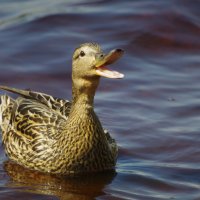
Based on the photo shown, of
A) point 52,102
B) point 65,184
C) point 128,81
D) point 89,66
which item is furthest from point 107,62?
point 128,81

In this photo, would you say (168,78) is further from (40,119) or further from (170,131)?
(40,119)

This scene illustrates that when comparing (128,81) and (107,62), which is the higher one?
(128,81)

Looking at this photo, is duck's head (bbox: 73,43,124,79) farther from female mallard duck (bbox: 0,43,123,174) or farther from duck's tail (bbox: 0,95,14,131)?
duck's tail (bbox: 0,95,14,131)

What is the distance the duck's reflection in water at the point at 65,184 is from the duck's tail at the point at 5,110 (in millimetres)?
978

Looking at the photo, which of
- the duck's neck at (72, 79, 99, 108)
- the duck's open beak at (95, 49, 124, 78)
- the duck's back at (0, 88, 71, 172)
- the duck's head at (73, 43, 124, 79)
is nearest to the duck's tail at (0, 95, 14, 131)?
the duck's back at (0, 88, 71, 172)

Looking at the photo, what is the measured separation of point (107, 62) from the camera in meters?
7.91

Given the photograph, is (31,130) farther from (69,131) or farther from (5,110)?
(5,110)

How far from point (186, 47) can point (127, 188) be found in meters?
4.92

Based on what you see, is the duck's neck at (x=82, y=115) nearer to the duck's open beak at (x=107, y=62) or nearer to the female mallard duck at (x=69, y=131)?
the female mallard duck at (x=69, y=131)

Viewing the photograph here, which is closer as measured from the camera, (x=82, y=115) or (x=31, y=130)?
(x=82, y=115)

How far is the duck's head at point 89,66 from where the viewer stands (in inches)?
Result: 317

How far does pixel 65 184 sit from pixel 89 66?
55.7 inches

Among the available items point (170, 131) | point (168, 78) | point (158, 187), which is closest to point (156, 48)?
point (168, 78)

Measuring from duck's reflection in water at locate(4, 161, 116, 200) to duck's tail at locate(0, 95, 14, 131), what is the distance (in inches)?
38.5
